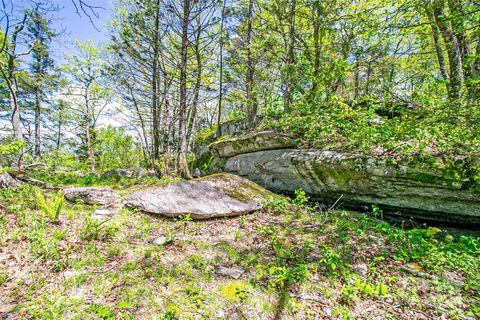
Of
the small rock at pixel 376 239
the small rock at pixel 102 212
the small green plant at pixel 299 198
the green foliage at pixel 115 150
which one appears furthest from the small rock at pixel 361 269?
the green foliage at pixel 115 150

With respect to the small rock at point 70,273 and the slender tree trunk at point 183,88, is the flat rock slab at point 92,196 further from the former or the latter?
the slender tree trunk at point 183,88

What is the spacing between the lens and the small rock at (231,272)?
2837mm

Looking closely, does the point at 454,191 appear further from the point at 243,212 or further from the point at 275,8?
the point at 275,8

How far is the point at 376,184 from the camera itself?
4.75 metres

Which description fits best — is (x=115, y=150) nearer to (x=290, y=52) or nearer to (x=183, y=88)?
(x=183, y=88)

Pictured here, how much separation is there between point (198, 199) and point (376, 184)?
4311 millimetres

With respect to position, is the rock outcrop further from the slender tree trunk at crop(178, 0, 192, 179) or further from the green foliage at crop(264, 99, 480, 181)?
the green foliage at crop(264, 99, 480, 181)

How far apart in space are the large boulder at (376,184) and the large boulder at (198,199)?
1.40 meters

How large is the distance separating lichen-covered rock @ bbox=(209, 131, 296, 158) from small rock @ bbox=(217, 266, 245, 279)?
4.61 meters

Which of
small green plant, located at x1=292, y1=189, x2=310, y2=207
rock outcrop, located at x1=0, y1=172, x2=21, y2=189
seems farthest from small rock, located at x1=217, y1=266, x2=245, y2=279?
rock outcrop, located at x1=0, y1=172, x2=21, y2=189

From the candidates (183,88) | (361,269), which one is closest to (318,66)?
(183,88)

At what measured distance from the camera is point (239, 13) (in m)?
9.12

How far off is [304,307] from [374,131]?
462 cm

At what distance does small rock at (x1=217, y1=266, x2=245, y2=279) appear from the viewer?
2.84 m
